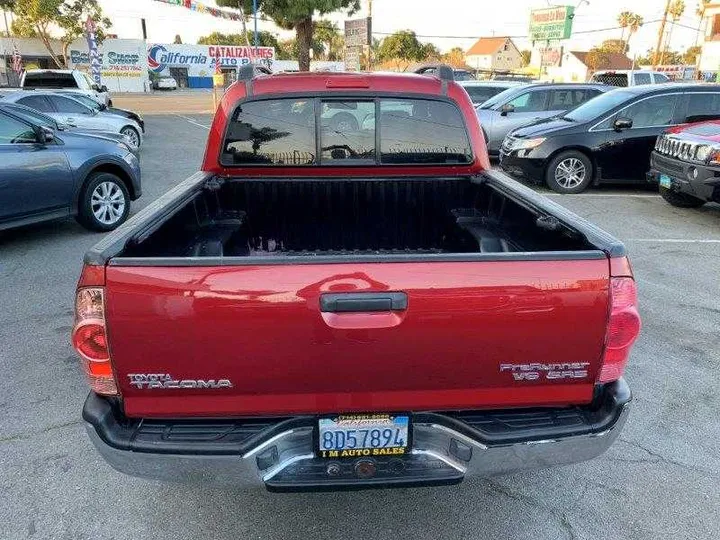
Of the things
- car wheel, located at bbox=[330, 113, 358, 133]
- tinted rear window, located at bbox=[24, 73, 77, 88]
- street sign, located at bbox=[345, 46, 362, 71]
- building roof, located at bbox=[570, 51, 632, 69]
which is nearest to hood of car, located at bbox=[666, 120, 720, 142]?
car wheel, located at bbox=[330, 113, 358, 133]

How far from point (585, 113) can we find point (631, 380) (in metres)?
7.27

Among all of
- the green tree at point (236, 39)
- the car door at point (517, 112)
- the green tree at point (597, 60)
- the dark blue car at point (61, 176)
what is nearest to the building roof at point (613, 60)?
the green tree at point (597, 60)

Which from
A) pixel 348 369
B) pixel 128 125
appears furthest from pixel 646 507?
pixel 128 125

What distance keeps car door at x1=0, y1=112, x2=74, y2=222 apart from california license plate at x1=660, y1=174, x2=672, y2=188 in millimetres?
7901

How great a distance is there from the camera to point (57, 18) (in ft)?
139

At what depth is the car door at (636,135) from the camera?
9289 mm

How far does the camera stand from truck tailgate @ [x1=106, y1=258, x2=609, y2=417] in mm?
1874

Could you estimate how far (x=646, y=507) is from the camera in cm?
265

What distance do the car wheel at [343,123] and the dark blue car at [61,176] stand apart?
14.1 feet

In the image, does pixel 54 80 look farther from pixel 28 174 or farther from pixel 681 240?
pixel 681 240

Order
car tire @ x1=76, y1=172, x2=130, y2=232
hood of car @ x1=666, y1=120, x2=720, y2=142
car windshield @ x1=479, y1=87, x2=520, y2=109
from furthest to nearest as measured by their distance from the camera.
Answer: car windshield @ x1=479, y1=87, x2=520, y2=109
hood of car @ x1=666, y1=120, x2=720, y2=142
car tire @ x1=76, y1=172, x2=130, y2=232

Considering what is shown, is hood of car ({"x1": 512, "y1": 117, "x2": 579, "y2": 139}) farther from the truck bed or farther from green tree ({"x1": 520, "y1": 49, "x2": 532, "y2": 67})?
green tree ({"x1": 520, "y1": 49, "x2": 532, "y2": 67})

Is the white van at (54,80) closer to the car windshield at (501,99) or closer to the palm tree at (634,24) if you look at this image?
the car windshield at (501,99)

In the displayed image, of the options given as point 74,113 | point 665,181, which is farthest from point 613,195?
point 74,113
